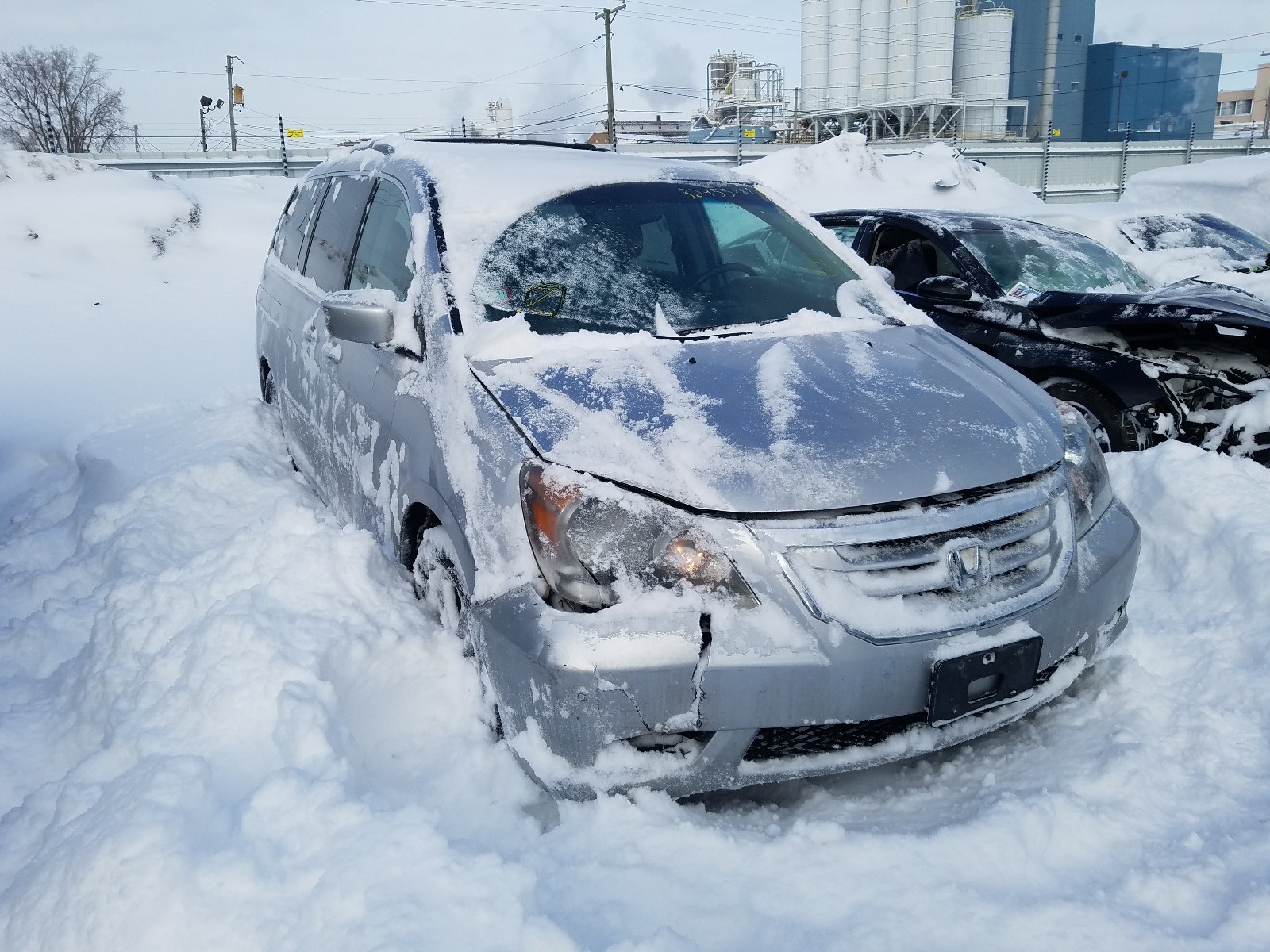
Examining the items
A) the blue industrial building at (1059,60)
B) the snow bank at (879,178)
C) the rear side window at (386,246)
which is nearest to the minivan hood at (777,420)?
the rear side window at (386,246)

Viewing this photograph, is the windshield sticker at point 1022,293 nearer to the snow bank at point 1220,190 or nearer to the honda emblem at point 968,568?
the honda emblem at point 968,568

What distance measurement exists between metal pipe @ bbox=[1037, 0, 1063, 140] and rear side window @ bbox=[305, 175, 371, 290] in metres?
50.1

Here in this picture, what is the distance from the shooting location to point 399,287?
10.2ft

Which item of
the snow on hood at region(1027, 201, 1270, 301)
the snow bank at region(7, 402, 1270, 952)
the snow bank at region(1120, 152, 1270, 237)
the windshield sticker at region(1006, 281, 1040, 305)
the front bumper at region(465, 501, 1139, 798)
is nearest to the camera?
the snow bank at region(7, 402, 1270, 952)

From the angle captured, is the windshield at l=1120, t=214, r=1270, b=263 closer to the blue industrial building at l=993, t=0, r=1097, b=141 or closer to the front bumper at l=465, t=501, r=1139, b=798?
the front bumper at l=465, t=501, r=1139, b=798

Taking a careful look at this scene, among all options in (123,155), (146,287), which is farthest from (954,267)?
(123,155)

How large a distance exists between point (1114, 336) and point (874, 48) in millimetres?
42732

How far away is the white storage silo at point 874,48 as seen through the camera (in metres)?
41.8

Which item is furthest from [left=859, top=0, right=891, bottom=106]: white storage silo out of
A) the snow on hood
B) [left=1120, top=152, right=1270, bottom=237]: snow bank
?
the snow on hood

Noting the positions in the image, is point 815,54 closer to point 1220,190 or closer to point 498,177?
point 1220,190

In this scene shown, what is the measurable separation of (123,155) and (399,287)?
1886 centimetres

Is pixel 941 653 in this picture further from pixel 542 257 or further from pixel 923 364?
pixel 542 257

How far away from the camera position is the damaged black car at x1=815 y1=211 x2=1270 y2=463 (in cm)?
444

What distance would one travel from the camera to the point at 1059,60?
4769cm
